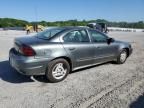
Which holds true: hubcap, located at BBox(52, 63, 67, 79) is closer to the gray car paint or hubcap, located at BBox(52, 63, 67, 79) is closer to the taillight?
the gray car paint

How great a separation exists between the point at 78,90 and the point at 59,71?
0.89m

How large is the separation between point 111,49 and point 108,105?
3205 millimetres

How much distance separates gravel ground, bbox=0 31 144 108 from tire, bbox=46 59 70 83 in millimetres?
156

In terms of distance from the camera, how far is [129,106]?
4.04m

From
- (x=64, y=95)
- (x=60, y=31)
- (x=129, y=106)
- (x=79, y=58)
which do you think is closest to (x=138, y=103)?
(x=129, y=106)

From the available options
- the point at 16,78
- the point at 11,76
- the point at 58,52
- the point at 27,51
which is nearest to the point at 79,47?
the point at 58,52

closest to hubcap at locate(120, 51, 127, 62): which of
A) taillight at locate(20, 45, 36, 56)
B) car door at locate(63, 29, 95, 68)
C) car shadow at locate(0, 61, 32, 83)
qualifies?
car door at locate(63, 29, 95, 68)

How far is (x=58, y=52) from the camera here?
5312 mm

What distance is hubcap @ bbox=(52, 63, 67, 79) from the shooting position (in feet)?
17.7

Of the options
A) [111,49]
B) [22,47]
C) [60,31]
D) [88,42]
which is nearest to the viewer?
[22,47]

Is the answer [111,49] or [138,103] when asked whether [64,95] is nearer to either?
[138,103]

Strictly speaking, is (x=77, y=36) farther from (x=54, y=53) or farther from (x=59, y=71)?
(x=59, y=71)

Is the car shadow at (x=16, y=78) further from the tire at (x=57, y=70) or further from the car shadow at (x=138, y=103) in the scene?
the car shadow at (x=138, y=103)

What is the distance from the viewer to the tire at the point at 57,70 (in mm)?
5262
